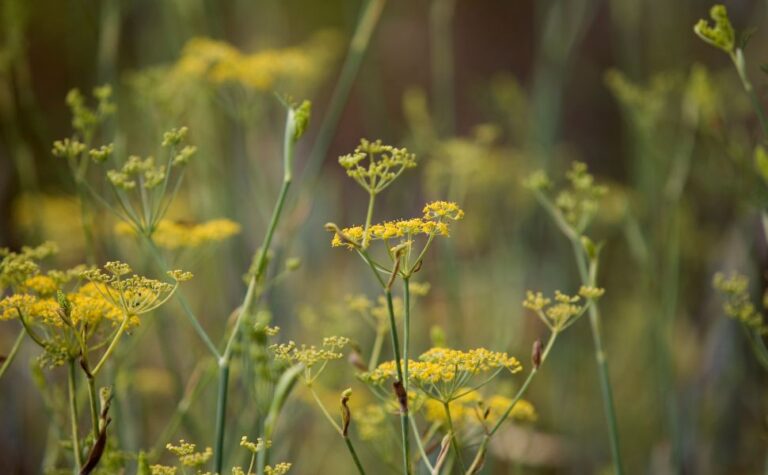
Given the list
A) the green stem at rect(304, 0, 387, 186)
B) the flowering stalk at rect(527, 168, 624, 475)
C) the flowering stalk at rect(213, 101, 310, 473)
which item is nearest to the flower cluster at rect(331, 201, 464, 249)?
the flowering stalk at rect(213, 101, 310, 473)

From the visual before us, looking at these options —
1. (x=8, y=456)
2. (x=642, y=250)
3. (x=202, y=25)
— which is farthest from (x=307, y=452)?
(x=202, y=25)

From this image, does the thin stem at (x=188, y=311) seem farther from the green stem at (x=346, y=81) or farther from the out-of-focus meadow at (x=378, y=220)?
the green stem at (x=346, y=81)

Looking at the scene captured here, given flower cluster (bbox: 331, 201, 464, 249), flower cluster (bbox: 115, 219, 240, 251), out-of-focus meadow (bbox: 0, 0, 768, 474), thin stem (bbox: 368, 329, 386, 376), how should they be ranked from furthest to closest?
out-of-focus meadow (bbox: 0, 0, 768, 474), flower cluster (bbox: 115, 219, 240, 251), thin stem (bbox: 368, 329, 386, 376), flower cluster (bbox: 331, 201, 464, 249)

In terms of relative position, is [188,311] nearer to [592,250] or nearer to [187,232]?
[187,232]

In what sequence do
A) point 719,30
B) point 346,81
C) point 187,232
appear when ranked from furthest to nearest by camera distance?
1. point 346,81
2. point 187,232
3. point 719,30

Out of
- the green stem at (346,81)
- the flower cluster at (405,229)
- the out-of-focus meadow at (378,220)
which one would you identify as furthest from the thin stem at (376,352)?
the green stem at (346,81)

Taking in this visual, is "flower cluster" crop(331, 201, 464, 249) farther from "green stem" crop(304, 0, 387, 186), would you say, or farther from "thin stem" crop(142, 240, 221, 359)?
"green stem" crop(304, 0, 387, 186)

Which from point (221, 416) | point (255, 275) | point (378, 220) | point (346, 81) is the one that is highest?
point (346, 81)

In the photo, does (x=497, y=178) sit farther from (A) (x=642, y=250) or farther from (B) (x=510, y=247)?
(A) (x=642, y=250)

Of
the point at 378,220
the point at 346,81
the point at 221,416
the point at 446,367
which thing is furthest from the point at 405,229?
the point at 378,220
